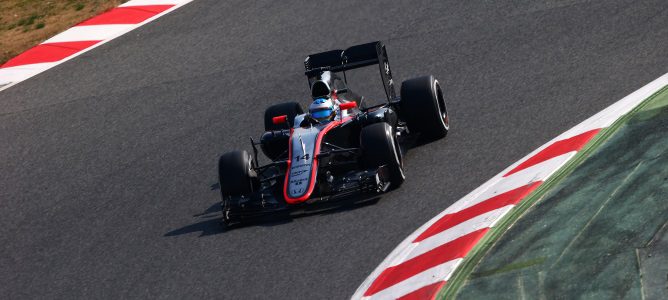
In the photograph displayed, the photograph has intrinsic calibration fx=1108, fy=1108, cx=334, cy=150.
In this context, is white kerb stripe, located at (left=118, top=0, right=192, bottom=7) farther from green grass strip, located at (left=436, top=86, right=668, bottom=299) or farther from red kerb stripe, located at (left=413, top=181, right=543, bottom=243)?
red kerb stripe, located at (left=413, top=181, right=543, bottom=243)

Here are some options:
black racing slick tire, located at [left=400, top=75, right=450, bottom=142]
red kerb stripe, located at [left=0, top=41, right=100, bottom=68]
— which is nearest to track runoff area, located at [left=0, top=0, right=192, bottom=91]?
red kerb stripe, located at [left=0, top=41, right=100, bottom=68]

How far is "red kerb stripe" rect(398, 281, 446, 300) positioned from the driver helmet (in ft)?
10.2

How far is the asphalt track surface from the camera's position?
30.8 ft

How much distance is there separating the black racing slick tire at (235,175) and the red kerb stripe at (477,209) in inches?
77.0

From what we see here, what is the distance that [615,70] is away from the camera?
473 inches

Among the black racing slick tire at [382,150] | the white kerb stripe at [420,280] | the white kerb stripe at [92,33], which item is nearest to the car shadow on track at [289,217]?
the black racing slick tire at [382,150]

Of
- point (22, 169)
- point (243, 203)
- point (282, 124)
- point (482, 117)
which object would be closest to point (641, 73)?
point (482, 117)

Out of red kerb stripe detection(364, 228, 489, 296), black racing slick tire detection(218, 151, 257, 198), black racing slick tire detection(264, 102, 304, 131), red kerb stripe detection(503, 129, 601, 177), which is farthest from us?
black racing slick tire detection(264, 102, 304, 131)

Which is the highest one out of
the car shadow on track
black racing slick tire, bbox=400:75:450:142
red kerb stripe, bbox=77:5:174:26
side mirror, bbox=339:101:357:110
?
red kerb stripe, bbox=77:5:174:26

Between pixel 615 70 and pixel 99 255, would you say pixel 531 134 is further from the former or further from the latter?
pixel 99 255

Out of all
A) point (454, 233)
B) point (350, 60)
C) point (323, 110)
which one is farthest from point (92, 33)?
point (454, 233)

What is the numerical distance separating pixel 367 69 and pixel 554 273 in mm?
7033

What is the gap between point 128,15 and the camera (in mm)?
17172

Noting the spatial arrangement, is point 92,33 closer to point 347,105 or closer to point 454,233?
point 347,105
